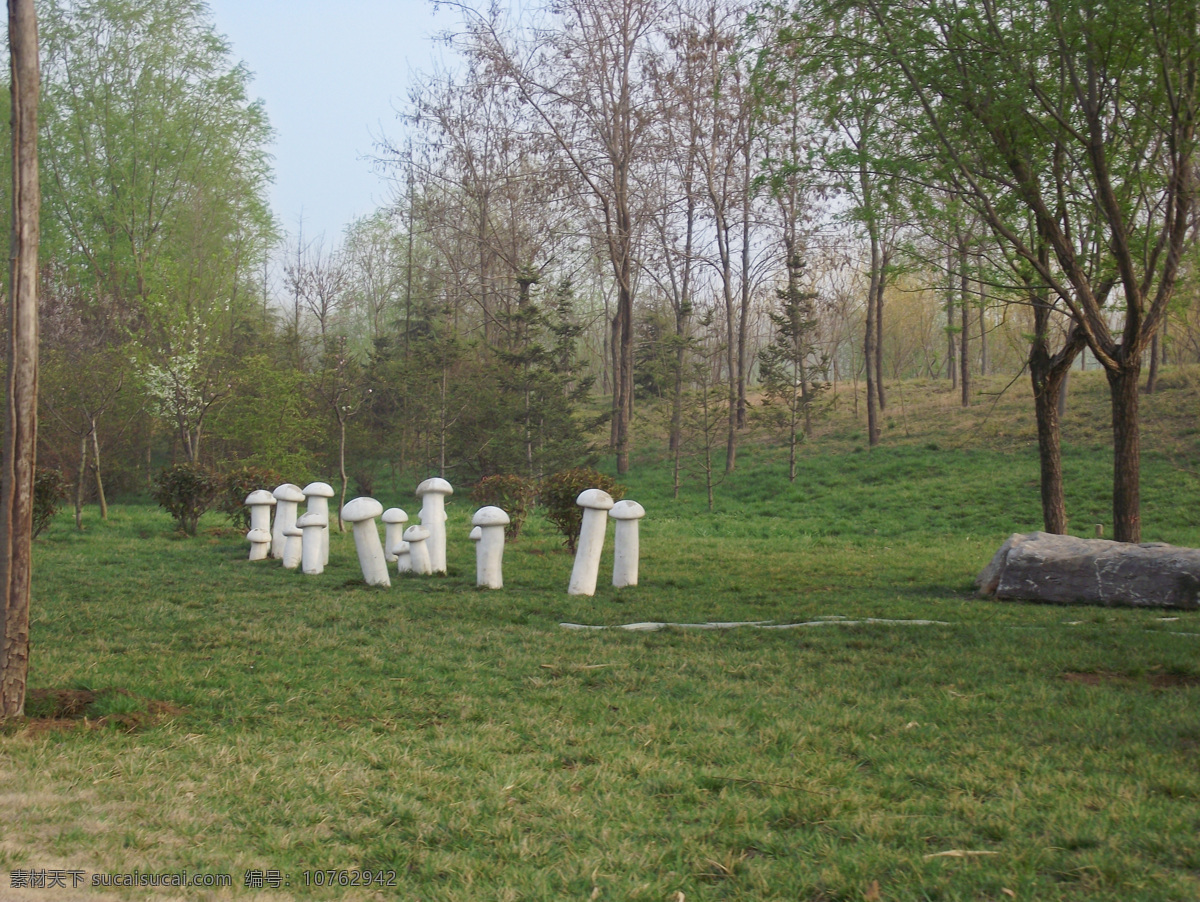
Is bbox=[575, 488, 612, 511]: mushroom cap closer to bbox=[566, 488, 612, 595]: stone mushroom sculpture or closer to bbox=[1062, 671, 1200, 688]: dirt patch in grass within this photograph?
bbox=[566, 488, 612, 595]: stone mushroom sculpture

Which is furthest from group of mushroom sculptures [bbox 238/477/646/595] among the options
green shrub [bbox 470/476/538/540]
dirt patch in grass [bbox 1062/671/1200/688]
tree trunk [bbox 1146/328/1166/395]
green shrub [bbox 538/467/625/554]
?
tree trunk [bbox 1146/328/1166/395]

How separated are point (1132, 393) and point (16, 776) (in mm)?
10036

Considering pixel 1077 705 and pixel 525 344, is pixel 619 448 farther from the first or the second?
pixel 1077 705

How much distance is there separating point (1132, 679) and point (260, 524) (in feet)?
33.6

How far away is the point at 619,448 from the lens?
25953mm

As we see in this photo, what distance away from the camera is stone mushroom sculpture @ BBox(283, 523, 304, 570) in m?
11.1

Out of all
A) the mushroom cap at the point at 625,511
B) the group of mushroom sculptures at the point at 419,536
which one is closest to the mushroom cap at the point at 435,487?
the group of mushroom sculptures at the point at 419,536

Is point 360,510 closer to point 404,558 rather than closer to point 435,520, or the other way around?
point 435,520

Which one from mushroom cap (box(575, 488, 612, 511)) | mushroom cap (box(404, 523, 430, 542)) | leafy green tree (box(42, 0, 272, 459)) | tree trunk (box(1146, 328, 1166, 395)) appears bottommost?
mushroom cap (box(404, 523, 430, 542))

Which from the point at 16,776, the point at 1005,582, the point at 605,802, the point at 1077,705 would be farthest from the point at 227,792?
the point at 1005,582

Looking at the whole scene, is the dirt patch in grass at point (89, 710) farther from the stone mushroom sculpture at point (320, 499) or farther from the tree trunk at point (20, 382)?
the stone mushroom sculpture at point (320, 499)

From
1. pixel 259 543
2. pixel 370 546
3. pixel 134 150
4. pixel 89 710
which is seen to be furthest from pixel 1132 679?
pixel 134 150

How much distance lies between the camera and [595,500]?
877 cm

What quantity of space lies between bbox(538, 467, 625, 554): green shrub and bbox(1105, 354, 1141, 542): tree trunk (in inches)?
231
